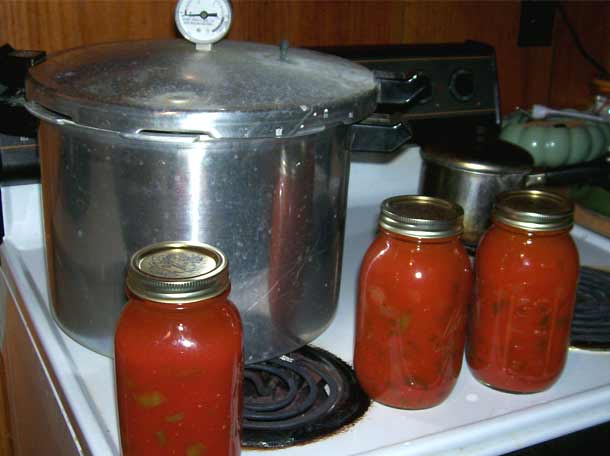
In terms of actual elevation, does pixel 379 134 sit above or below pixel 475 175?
above

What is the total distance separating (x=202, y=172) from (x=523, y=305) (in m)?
0.35

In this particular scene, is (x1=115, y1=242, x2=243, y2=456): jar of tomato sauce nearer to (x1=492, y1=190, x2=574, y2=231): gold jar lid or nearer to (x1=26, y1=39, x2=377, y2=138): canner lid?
(x1=26, y1=39, x2=377, y2=138): canner lid

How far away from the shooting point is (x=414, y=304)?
0.68 m

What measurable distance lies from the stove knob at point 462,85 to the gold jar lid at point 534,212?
508mm

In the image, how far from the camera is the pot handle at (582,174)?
46.5 inches

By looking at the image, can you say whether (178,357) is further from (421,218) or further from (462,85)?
(462,85)

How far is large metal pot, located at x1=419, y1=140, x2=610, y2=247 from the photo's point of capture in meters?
1.03

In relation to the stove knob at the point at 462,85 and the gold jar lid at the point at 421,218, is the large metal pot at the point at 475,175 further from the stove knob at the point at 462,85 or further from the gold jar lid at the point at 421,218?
the gold jar lid at the point at 421,218

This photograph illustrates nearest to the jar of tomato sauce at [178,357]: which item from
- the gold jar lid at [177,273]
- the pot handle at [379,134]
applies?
the gold jar lid at [177,273]

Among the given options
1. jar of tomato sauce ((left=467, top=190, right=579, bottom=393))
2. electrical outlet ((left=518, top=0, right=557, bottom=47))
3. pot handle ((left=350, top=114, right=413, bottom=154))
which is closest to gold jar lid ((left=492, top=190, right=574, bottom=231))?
jar of tomato sauce ((left=467, top=190, right=579, bottom=393))

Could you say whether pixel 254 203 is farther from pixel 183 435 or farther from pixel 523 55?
pixel 523 55

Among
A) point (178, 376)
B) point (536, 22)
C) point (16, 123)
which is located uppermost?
point (536, 22)

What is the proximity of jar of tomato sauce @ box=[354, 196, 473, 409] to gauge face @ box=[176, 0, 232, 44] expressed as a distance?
0.27 m

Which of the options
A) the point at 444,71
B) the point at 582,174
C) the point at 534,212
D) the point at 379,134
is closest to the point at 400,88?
the point at 379,134
